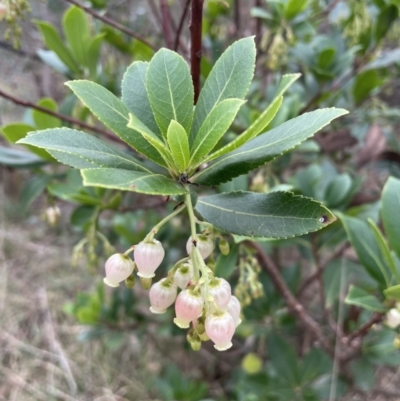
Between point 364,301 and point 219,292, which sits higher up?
point 219,292

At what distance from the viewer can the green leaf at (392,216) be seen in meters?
0.85

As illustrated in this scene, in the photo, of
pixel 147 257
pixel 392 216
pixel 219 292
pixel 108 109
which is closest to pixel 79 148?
pixel 108 109

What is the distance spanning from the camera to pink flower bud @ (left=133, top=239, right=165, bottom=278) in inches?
25.6

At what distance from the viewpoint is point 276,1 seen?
1319 millimetres

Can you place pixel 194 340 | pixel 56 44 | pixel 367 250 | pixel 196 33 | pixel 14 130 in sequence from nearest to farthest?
pixel 194 340
pixel 196 33
pixel 367 250
pixel 14 130
pixel 56 44

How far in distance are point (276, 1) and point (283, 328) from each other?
135 centimetres

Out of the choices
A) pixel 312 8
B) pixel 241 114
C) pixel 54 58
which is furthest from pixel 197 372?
pixel 312 8

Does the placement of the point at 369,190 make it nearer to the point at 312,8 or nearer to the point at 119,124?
the point at 312,8

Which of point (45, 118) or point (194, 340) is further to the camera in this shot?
point (45, 118)

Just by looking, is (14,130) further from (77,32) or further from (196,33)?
(196,33)

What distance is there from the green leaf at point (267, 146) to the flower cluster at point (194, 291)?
112mm

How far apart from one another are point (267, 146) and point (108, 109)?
26cm

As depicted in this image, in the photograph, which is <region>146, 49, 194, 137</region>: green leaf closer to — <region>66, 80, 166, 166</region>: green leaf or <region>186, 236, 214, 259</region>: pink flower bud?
<region>66, 80, 166, 166</region>: green leaf

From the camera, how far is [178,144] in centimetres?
61
